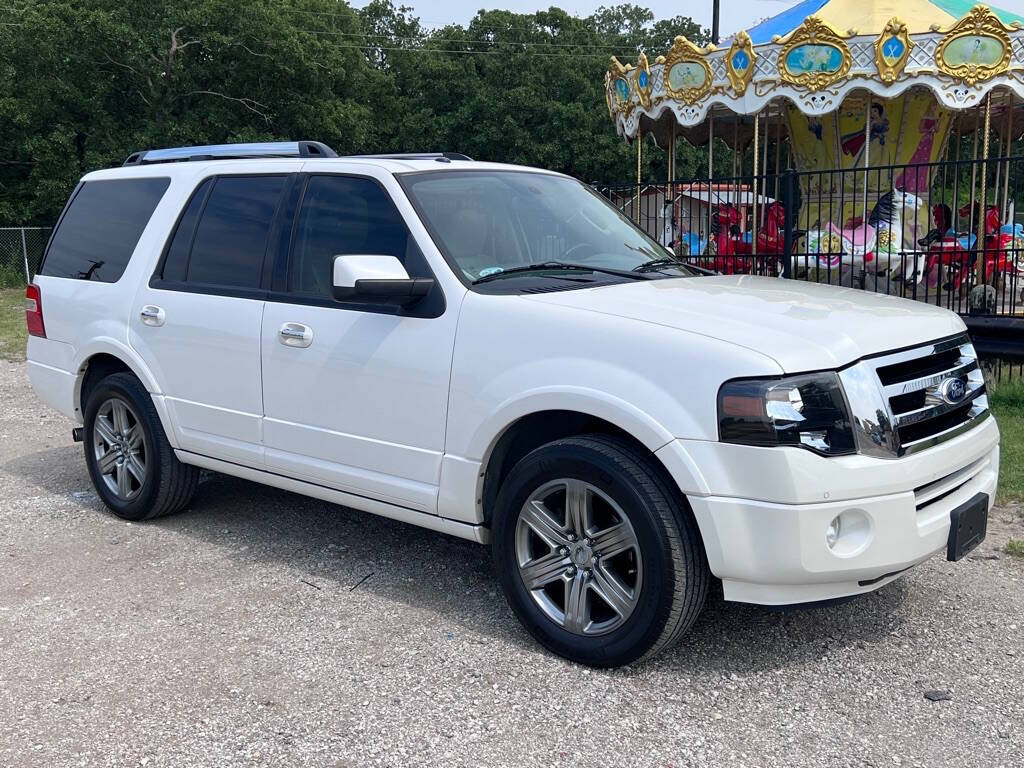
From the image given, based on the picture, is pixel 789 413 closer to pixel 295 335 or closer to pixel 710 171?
pixel 295 335

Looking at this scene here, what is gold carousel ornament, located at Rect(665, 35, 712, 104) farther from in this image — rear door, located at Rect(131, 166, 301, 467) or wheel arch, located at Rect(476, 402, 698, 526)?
wheel arch, located at Rect(476, 402, 698, 526)

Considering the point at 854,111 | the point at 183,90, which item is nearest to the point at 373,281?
the point at 854,111

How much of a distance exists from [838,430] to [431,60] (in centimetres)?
4558

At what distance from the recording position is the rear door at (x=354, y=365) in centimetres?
419

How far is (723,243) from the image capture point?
13.2m

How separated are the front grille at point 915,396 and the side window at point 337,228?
2023mm

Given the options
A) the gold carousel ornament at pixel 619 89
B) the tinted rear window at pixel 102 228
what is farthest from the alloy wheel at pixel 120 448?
the gold carousel ornament at pixel 619 89

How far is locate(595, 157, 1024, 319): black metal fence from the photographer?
907cm

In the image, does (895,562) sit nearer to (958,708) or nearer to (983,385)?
(958,708)

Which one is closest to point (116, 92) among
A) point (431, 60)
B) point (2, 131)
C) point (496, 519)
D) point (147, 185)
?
point (2, 131)

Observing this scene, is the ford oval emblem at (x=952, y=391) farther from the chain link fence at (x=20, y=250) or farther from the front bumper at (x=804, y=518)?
the chain link fence at (x=20, y=250)

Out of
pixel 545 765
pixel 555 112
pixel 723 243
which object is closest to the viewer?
pixel 545 765

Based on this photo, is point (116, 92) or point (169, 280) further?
point (116, 92)

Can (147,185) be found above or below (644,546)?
above
